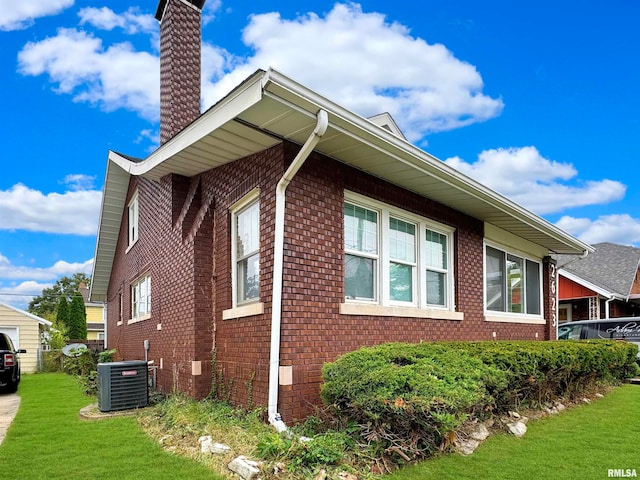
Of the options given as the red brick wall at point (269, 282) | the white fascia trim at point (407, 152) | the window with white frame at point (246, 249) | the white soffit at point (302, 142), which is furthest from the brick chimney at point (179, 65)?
the white fascia trim at point (407, 152)

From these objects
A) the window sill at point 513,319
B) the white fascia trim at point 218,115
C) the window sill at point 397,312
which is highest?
the white fascia trim at point 218,115

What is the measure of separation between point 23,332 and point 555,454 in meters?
20.4

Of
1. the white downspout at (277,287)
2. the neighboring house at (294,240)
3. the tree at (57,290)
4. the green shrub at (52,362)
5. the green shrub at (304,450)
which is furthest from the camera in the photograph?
the tree at (57,290)

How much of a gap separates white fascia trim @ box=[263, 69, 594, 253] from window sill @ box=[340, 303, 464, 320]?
2038mm

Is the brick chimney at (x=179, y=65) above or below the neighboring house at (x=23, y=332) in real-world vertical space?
above

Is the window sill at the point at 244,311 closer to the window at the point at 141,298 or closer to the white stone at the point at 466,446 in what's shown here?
the white stone at the point at 466,446

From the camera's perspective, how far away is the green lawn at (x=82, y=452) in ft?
17.2

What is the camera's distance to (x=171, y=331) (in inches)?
373

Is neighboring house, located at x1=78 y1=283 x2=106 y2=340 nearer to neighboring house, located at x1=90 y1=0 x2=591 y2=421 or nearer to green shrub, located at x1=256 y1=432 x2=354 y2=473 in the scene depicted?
neighboring house, located at x1=90 y1=0 x2=591 y2=421

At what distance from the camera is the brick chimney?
11016 mm

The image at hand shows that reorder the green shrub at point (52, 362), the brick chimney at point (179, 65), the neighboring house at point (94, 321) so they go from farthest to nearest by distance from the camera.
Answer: the neighboring house at point (94, 321)
the green shrub at point (52, 362)
the brick chimney at point (179, 65)

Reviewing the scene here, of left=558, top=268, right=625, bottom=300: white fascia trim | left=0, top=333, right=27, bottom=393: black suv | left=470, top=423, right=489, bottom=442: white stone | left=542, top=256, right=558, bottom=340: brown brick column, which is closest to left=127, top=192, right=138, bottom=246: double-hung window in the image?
left=0, top=333, right=27, bottom=393: black suv

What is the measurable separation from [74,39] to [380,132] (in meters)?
9.50

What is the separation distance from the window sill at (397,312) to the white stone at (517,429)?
219cm
